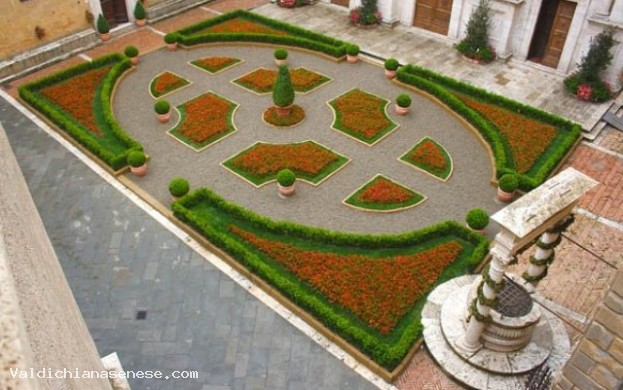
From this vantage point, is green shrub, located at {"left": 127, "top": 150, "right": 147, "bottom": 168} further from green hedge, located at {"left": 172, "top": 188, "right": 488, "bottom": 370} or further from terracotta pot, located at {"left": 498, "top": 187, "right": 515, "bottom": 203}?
terracotta pot, located at {"left": 498, "top": 187, "right": 515, "bottom": 203}

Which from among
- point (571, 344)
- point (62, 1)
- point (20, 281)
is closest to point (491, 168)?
point (571, 344)

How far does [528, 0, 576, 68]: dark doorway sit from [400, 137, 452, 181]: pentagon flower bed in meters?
8.44

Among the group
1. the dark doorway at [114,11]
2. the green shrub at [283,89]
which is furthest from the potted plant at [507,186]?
the dark doorway at [114,11]

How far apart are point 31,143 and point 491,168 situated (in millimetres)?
16430

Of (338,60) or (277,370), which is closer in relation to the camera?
(277,370)

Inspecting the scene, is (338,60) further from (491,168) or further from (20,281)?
(20,281)

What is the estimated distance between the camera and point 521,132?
→ 1922 centimetres

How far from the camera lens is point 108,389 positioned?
15.9 ft

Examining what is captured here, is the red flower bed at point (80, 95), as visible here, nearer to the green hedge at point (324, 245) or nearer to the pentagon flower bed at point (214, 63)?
the pentagon flower bed at point (214, 63)

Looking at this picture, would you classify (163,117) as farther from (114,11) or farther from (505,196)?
(505,196)

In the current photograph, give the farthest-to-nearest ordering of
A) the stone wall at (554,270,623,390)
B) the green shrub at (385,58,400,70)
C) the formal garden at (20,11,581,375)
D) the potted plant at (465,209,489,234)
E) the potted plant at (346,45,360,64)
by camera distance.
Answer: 1. the potted plant at (346,45,360,64)
2. the green shrub at (385,58,400,70)
3. the potted plant at (465,209,489,234)
4. the formal garden at (20,11,581,375)
5. the stone wall at (554,270,623,390)

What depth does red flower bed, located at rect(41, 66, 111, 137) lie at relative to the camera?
Answer: 1991 cm

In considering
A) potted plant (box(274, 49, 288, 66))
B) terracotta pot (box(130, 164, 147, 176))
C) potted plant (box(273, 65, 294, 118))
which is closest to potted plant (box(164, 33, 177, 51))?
potted plant (box(274, 49, 288, 66))

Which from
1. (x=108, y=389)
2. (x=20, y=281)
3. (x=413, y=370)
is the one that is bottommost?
(x=413, y=370)
